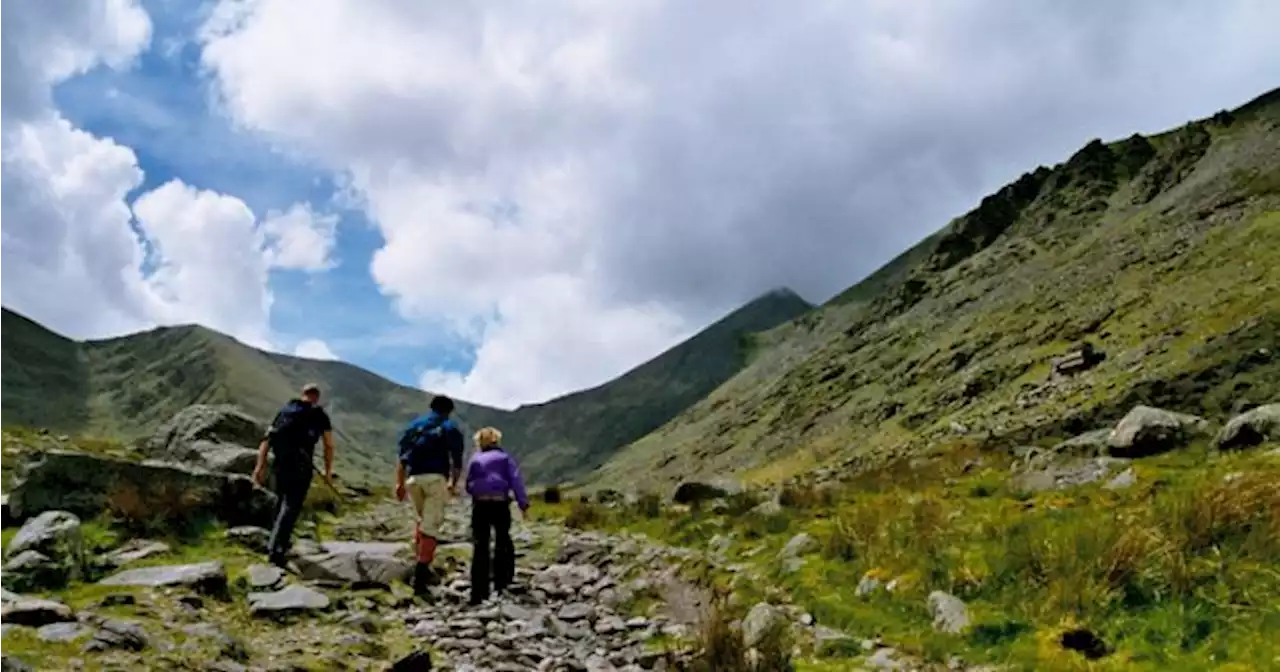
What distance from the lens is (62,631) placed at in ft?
28.6

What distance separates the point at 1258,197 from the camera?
71438 mm

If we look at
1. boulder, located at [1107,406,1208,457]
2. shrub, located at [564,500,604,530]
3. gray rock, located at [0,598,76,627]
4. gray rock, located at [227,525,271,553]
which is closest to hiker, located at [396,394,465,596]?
gray rock, located at [227,525,271,553]

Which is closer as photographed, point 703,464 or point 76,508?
point 76,508

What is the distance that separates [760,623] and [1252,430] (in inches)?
449

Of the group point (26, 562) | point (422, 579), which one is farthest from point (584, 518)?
point (26, 562)

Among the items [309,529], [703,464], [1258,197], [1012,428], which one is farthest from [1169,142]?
[309,529]

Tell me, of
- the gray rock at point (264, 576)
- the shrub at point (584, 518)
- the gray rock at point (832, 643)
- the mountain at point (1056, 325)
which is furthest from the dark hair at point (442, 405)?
the mountain at point (1056, 325)

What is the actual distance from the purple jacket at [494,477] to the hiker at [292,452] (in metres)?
2.82

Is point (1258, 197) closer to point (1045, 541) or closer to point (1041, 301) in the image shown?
point (1041, 301)

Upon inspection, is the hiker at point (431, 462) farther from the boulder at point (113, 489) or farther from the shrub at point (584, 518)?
the shrub at point (584, 518)

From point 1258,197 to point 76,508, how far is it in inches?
3131

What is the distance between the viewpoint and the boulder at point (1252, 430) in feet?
53.3

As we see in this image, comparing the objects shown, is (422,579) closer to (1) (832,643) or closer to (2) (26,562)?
(2) (26,562)

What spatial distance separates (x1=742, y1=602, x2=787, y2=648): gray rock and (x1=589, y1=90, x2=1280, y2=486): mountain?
1018 inches
